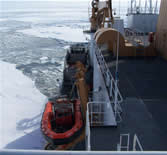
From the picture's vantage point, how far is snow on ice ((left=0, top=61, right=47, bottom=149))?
769 centimetres

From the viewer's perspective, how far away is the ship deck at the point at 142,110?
3314mm

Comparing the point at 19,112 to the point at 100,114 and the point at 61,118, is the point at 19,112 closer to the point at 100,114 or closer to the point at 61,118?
the point at 61,118

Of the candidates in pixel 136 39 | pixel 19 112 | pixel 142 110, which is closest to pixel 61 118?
pixel 19 112

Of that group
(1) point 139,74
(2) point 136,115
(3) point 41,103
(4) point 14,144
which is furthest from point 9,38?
(2) point 136,115

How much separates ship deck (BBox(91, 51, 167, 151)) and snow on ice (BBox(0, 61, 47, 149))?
452cm

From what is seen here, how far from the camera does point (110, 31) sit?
313 inches

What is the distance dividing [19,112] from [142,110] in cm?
728

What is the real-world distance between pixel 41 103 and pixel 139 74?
639 centimetres

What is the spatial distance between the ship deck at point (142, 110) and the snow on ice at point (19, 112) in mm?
4520

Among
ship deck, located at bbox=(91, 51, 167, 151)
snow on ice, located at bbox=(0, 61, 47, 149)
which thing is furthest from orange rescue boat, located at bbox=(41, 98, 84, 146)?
ship deck, located at bbox=(91, 51, 167, 151)

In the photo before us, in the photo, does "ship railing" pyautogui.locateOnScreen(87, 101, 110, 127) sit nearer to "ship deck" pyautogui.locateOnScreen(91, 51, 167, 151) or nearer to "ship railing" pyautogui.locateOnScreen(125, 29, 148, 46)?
"ship deck" pyautogui.locateOnScreen(91, 51, 167, 151)

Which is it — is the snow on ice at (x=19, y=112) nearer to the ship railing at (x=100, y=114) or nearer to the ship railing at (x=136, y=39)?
the ship railing at (x=100, y=114)

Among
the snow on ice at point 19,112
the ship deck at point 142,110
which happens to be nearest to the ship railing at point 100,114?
the ship deck at point 142,110

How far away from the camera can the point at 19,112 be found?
31.9 feet
